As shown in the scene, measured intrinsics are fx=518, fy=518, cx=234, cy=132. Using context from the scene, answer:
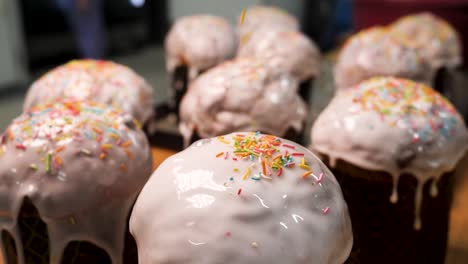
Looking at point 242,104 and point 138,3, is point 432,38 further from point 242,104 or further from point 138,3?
point 138,3

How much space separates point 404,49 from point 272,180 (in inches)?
56.0

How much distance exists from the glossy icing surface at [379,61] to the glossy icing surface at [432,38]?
0.35ft

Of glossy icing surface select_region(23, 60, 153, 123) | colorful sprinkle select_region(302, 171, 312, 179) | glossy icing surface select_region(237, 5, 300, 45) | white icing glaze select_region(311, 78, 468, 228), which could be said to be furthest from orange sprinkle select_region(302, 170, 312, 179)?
glossy icing surface select_region(237, 5, 300, 45)

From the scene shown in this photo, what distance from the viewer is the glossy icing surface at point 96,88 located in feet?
5.72

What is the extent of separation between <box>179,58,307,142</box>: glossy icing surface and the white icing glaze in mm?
269

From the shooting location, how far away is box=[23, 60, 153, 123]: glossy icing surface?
1744 mm

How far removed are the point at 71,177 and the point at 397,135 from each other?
800mm

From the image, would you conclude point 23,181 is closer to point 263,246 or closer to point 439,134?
point 263,246

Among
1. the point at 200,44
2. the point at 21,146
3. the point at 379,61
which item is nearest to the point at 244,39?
the point at 200,44

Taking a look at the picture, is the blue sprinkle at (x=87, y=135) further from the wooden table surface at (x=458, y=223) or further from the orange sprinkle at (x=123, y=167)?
the wooden table surface at (x=458, y=223)

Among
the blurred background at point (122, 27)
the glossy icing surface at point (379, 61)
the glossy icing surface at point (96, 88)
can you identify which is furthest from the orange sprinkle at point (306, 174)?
the blurred background at point (122, 27)

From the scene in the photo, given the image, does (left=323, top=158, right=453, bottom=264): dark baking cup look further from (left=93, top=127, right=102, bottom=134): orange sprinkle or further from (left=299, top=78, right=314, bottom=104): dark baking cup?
(left=299, top=78, right=314, bottom=104): dark baking cup

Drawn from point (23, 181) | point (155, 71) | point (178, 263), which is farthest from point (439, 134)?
point (155, 71)

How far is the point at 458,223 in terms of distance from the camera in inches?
70.5
